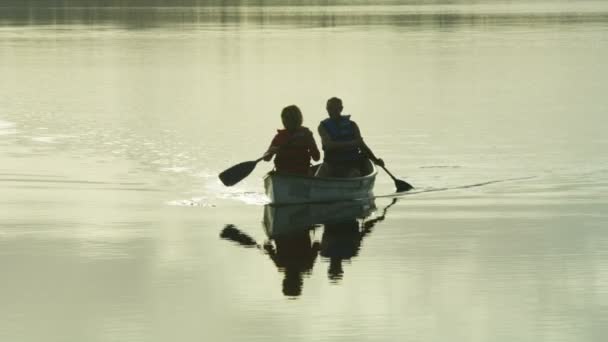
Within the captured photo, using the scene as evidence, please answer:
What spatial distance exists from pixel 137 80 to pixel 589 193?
98.1 ft

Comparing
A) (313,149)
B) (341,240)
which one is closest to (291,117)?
(313,149)

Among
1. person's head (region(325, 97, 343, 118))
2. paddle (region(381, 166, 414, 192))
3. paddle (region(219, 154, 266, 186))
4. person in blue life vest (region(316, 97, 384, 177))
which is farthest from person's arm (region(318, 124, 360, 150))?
paddle (region(381, 166, 414, 192))

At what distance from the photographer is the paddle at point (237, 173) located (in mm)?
22391

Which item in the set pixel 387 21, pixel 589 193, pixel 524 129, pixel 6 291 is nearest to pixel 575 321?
pixel 6 291

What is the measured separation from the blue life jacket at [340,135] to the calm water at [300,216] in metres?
0.72

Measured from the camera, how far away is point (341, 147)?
71.9 feet

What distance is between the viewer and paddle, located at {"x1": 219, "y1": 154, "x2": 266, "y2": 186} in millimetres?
22391

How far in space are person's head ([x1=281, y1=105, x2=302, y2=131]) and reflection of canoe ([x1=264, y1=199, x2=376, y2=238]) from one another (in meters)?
1.00

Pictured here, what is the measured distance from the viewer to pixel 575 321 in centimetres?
1385

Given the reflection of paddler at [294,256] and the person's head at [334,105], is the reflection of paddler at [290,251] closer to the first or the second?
the reflection of paddler at [294,256]

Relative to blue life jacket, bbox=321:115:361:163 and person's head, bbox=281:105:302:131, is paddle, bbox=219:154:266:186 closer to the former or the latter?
blue life jacket, bbox=321:115:361:163

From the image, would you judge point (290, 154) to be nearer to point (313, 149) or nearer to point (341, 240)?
point (313, 149)

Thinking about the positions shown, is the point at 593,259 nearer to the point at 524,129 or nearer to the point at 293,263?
the point at 293,263

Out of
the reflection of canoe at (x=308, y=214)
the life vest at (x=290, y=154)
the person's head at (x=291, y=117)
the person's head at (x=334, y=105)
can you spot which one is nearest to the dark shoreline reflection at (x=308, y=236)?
the reflection of canoe at (x=308, y=214)
